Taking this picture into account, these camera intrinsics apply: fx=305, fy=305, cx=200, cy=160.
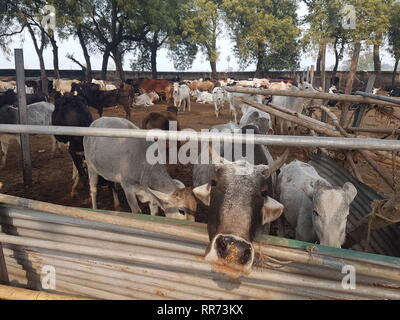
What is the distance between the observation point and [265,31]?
34.9 metres

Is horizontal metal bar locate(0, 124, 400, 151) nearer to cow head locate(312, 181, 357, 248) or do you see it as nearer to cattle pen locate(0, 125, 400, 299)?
cattle pen locate(0, 125, 400, 299)

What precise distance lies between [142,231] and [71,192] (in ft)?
16.2

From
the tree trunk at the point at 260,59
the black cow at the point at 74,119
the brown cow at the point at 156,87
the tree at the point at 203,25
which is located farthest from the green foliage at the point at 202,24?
the black cow at the point at 74,119

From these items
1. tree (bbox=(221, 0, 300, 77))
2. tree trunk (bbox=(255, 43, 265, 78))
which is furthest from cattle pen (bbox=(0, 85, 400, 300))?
tree trunk (bbox=(255, 43, 265, 78))

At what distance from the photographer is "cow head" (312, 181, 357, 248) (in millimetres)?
3127

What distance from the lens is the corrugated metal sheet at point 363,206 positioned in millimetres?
3393

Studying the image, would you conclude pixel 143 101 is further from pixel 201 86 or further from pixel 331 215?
pixel 331 215

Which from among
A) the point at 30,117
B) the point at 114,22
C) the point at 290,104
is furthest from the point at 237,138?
the point at 114,22

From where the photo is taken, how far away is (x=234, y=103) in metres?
16.7

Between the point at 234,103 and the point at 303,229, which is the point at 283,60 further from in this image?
the point at 303,229

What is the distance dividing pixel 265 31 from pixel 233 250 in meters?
37.1

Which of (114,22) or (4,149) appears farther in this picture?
(114,22)

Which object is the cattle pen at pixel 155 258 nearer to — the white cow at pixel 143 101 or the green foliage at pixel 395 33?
the white cow at pixel 143 101

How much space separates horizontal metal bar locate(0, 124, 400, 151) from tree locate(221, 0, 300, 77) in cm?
3560
